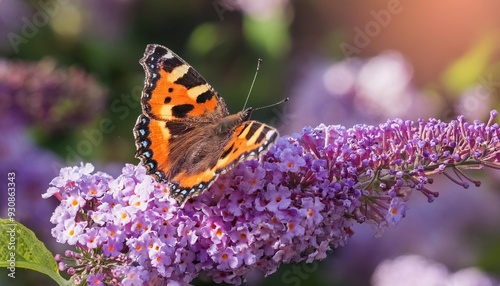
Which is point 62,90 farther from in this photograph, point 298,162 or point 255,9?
point 298,162

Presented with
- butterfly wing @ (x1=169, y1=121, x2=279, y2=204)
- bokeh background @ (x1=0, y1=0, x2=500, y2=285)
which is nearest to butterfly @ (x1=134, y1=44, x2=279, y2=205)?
butterfly wing @ (x1=169, y1=121, x2=279, y2=204)

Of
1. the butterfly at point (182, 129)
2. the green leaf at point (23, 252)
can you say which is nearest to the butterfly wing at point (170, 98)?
the butterfly at point (182, 129)

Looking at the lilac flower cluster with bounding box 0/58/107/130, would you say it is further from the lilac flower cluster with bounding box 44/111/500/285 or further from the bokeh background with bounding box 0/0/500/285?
the lilac flower cluster with bounding box 44/111/500/285

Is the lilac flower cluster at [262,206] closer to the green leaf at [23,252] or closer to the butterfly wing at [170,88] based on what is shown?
the green leaf at [23,252]

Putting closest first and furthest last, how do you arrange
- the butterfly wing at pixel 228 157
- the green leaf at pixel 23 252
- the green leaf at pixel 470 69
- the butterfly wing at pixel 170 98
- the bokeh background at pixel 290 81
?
1. the butterfly wing at pixel 228 157
2. the green leaf at pixel 23 252
3. the butterfly wing at pixel 170 98
4. the bokeh background at pixel 290 81
5. the green leaf at pixel 470 69

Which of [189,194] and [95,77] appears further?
[95,77]

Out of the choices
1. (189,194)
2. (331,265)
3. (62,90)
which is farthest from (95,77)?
(189,194)

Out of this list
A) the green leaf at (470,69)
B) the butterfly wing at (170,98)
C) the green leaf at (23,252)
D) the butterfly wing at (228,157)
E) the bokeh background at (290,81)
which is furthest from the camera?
the green leaf at (470,69)
